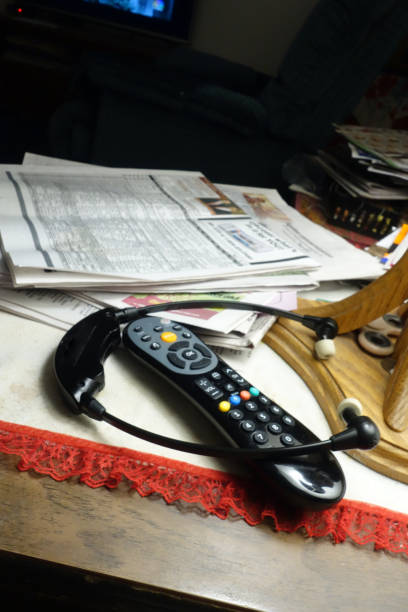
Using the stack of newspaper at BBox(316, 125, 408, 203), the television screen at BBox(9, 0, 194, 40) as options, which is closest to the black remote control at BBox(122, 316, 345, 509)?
the stack of newspaper at BBox(316, 125, 408, 203)

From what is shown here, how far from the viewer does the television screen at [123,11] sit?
10.2 feet

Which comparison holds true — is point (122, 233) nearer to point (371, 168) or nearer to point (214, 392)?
point (214, 392)

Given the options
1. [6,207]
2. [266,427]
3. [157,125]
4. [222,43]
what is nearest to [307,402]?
[266,427]

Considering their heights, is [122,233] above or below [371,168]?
below

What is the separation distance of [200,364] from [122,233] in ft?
0.77

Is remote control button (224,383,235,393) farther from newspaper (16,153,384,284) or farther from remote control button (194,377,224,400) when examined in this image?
newspaper (16,153,384,284)

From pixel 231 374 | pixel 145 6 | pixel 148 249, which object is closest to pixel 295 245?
pixel 148 249

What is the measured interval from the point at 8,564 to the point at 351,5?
175 cm

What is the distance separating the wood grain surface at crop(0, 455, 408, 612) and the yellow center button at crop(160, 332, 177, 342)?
140 millimetres

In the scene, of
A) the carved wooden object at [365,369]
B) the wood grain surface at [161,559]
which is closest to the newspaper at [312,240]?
the carved wooden object at [365,369]

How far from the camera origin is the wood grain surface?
25 centimetres

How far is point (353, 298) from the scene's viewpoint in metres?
0.47

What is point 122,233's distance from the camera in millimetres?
551

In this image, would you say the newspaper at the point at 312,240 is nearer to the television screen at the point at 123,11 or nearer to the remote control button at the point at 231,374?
the remote control button at the point at 231,374
